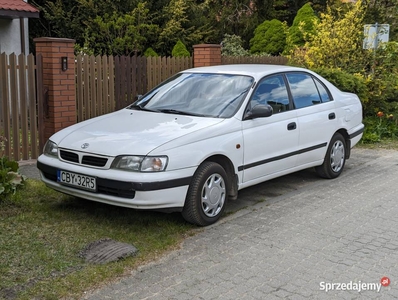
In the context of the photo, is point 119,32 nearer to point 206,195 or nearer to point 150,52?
point 150,52

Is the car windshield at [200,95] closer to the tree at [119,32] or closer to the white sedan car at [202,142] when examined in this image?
the white sedan car at [202,142]

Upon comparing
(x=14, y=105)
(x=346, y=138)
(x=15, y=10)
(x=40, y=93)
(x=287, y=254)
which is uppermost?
(x=15, y=10)

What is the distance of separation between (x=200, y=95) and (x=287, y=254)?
241 centimetres

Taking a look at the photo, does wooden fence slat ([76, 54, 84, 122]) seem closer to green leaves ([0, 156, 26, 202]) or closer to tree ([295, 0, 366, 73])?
green leaves ([0, 156, 26, 202])

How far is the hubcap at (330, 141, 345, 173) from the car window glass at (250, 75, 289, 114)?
136 cm

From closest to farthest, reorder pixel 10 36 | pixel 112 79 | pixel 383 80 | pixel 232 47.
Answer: pixel 112 79, pixel 383 80, pixel 10 36, pixel 232 47

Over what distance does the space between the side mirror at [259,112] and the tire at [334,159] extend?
1911 mm

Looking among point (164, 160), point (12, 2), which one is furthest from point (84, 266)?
point (12, 2)

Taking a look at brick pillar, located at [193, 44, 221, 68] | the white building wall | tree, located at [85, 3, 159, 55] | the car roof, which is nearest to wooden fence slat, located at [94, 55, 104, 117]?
brick pillar, located at [193, 44, 221, 68]

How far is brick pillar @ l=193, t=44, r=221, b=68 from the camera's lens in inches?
430

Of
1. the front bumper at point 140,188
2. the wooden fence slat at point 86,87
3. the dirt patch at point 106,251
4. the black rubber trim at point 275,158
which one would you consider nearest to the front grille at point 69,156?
the front bumper at point 140,188

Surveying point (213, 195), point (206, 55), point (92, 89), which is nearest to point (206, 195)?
point (213, 195)

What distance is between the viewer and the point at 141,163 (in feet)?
16.0

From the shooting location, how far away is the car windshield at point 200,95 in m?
6.00
